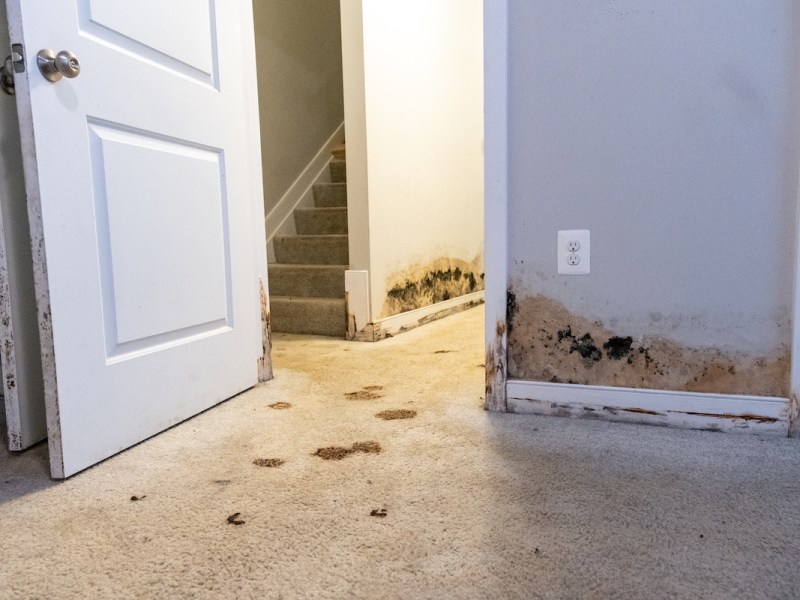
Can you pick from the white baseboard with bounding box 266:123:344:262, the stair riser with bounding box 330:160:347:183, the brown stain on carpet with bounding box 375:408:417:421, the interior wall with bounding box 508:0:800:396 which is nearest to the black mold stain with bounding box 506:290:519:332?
the interior wall with bounding box 508:0:800:396

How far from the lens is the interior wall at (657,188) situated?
1.21 metres

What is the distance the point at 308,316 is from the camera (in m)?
2.63

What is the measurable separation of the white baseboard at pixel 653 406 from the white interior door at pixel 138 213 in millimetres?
805

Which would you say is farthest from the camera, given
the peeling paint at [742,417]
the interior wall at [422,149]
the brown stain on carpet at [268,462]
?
the interior wall at [422,149]

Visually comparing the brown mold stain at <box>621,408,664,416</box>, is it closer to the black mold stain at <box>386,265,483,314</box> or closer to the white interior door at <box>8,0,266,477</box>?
the white interior door at <box>8,0,266,477</box>

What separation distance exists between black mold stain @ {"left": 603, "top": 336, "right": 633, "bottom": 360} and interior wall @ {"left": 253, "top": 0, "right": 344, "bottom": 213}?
2.39 m

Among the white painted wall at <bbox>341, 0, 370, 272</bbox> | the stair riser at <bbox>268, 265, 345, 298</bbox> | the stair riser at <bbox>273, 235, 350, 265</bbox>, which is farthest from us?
the stair riser at <bbox>273, 235, 350, 265</bbox>

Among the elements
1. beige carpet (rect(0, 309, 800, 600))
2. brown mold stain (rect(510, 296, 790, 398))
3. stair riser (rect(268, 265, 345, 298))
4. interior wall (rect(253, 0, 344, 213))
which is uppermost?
interior wall (rect(253, 0, 344, 213))

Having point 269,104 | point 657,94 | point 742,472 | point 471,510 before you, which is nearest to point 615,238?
point 657,94

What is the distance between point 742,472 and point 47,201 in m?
1.36

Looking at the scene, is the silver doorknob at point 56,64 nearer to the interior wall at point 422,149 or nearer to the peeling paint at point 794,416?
the interior wall at point 422,149

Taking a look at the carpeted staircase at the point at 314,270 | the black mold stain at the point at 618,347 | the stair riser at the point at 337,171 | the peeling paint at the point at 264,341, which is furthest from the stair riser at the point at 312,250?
the black mold stain at the point at 618,347

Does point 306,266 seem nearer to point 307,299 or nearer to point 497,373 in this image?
point 307,299

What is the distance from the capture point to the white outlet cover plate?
1.35 metres
